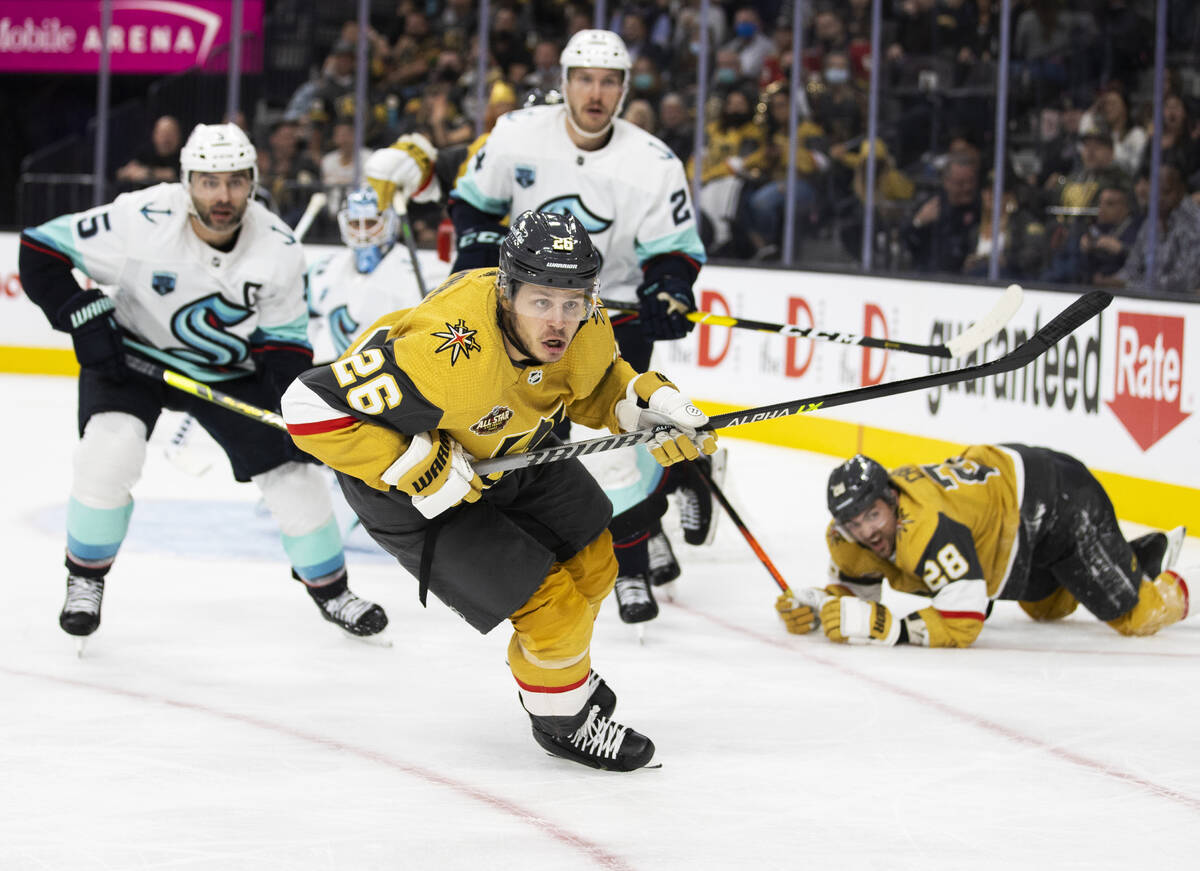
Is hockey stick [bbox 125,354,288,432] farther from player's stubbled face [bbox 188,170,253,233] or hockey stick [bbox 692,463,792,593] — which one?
hockey stick [bbox 692,463,792,593]

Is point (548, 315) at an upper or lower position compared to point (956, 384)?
upper

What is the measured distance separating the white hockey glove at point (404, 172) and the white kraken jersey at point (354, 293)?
2.45 feet

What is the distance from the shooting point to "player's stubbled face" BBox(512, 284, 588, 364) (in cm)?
267

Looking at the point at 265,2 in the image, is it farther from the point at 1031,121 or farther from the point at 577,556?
the point at 577,556

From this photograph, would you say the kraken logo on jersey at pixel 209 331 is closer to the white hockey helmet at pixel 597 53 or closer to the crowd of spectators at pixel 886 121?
the white hockey helmet at pixel 597 53

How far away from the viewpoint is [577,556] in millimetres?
2988

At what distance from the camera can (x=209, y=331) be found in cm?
380

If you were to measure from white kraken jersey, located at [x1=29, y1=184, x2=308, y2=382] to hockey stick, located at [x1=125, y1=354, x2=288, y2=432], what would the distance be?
0.06 meters

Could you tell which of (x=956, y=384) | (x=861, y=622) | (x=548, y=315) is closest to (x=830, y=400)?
(x=548, y=315)

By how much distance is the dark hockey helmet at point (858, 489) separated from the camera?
3.68 m

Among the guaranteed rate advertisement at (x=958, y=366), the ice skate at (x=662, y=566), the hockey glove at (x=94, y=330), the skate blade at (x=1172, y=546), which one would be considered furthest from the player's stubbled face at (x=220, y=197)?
the guaranteed rate advertisement at (x=958, y=366)

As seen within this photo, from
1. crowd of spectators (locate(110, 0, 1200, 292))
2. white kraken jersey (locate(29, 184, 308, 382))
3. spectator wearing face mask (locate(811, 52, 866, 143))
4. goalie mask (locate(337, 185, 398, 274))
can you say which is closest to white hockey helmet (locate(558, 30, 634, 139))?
white kraken jersey (locate(29, 184, 308, 382))

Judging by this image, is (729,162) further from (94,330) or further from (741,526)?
(94,330)

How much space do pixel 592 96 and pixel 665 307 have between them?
1.75 ft
